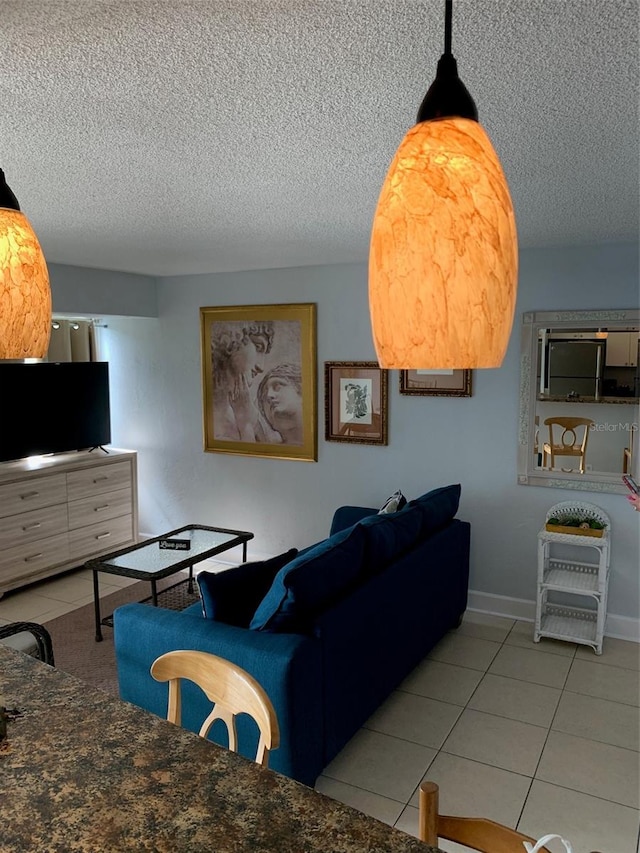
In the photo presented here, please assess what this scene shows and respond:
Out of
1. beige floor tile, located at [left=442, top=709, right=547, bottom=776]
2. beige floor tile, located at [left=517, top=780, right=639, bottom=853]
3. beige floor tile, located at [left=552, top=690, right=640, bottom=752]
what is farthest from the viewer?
beige floor tile, located at [left=552, top=690, right=640, bottom=752]

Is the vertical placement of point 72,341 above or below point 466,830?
above

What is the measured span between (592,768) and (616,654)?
1.20 meters

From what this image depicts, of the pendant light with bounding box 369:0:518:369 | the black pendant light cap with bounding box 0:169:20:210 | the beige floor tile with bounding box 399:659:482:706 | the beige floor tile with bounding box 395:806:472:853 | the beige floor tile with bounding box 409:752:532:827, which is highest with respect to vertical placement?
the black pendant light cap with bounding box 0:169:20:210

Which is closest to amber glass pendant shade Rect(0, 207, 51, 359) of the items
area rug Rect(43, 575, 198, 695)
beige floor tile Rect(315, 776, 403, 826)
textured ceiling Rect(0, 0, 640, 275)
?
textured ceiling Rect(0, 0, 640, 275)

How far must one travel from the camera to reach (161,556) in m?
4.19

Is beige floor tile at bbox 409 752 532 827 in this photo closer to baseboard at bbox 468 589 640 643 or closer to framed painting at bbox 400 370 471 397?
baseboard at bbox 468 589 640 643

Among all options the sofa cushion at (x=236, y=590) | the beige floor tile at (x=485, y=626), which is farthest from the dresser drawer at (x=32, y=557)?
the beige floor tile at (x=485, y=626)

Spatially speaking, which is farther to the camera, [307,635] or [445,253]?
[307,635]

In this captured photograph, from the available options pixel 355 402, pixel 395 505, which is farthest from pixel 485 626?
pixel 355 402

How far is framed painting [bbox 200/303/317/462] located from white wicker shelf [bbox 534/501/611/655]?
1863 millimetres

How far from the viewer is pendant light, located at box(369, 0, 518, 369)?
2.29 feet

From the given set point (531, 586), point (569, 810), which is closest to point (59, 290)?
point (531, 586)

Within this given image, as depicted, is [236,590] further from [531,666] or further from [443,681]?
[531,666]

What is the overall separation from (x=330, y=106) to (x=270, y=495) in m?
3.83
